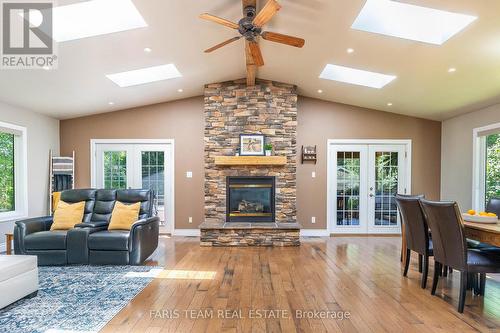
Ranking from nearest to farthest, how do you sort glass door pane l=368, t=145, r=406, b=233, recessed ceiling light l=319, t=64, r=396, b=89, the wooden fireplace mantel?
1. recessed ceiling light l=319, t=64, r=396, b=89
2. the wooden fireplace mantel
3. glass door pane l=368, t=145, r=406, b=233

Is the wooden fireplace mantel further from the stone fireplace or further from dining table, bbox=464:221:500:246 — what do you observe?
dining table, bbox=464:221:500:246

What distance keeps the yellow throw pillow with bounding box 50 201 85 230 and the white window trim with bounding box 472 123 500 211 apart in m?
6.77

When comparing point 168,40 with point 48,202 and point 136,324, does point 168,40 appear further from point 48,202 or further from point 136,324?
point 48,202

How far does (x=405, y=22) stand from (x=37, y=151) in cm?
658

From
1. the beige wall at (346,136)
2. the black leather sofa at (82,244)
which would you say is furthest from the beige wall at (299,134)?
the black leather sofa at (82,244)

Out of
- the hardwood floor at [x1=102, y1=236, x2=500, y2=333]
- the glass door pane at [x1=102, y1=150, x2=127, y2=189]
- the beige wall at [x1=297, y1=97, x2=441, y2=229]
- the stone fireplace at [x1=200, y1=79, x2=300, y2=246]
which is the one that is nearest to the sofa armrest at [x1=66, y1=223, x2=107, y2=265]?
the hardwood floor at [x1=102, y1=236, x2=500, y2=333]

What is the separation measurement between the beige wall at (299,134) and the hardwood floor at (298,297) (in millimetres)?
1784

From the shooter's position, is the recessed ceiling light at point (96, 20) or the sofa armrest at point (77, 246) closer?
the recessed ceiling light at point (96, 20)

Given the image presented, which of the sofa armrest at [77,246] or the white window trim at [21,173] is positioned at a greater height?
the white window trim at [21,173]

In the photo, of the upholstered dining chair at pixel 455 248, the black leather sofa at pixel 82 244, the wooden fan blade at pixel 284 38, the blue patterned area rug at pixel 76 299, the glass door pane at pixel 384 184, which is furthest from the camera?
the glass door pane at pixel 384 184

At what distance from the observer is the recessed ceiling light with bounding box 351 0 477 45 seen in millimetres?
3160

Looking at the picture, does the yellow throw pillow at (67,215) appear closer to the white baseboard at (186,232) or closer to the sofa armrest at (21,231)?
the sofa armrest at (21,231)

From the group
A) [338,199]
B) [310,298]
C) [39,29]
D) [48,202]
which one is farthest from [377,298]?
[48,202]

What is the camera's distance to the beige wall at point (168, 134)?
623 cm
